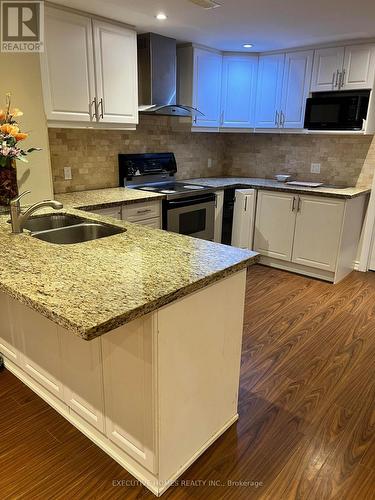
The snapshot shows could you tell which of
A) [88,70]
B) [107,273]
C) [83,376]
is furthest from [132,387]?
[88,70]

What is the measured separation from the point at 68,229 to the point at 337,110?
2820mm

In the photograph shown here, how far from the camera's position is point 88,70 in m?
2.91

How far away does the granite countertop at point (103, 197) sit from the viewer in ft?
9.41

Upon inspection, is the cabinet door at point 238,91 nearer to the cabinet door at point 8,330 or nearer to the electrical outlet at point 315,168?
the electrical outlet at point 315,168

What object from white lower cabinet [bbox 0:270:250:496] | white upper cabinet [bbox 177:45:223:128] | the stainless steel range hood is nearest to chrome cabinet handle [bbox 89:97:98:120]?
the stainless steel range hood

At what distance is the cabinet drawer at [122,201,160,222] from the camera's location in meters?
3.10

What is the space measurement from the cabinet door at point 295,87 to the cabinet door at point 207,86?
0.71 m

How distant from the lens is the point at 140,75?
3.42m

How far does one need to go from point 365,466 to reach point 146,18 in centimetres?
322

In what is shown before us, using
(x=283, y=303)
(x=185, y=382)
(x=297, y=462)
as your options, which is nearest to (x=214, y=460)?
(x=297, y=462)

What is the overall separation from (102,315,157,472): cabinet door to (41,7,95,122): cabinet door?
200 centimetres

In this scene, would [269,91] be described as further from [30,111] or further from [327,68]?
[30,111]

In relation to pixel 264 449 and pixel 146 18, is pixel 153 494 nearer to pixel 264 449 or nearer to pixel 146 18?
pixel 264 449

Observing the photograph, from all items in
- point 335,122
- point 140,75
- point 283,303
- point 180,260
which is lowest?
point 283,303
